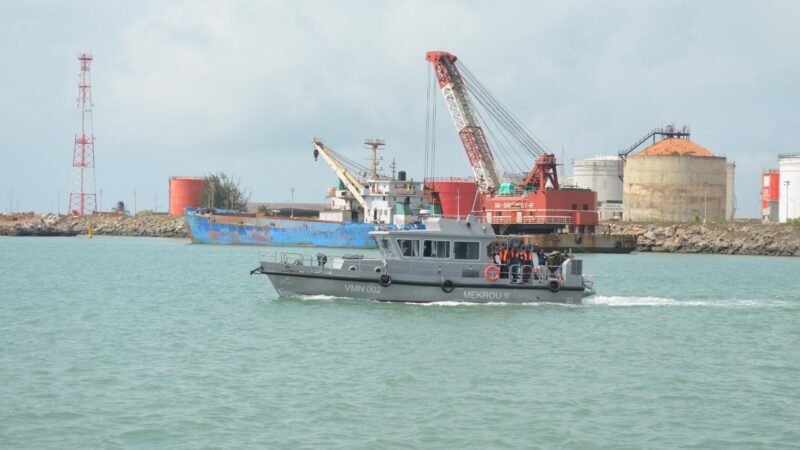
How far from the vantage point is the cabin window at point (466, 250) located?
3403 centimetres

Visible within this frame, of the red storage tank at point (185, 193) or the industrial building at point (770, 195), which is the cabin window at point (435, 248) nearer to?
the industrial building at point (770, 195)

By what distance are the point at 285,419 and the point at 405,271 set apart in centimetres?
1566

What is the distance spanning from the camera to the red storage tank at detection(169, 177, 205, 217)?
444ft

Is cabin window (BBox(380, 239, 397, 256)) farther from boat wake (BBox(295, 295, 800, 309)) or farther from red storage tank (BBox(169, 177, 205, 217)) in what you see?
red storage tank (BBox(169, 177, 205, 217))

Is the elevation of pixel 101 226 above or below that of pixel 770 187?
below

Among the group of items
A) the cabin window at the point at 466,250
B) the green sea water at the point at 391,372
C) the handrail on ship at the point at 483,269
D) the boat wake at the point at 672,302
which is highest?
the cabin window at the point at 466,250

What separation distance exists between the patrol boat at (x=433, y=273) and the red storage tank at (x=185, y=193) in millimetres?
103043

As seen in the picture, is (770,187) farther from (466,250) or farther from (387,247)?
(387,247)

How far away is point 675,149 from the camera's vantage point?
107 metres

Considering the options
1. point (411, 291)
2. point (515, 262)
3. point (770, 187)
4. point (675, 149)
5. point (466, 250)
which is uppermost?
point (675, 149)

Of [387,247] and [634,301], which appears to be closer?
[387,247]

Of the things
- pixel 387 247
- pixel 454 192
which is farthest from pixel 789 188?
pixel 387 247

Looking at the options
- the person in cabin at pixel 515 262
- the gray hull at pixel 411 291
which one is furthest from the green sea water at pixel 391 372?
the person in cabin at pixel 515 262

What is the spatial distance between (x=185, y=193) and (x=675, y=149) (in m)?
64.0
